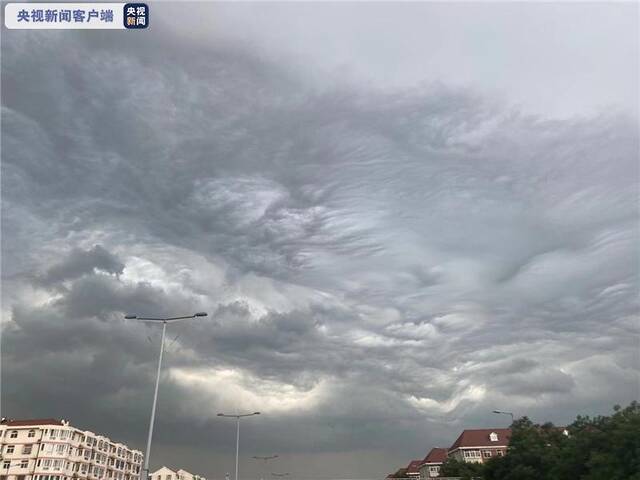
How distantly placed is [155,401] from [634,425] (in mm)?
31658

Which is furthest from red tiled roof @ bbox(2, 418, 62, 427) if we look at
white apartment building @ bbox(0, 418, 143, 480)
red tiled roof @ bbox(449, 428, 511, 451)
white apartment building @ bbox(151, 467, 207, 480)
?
red tiled roof @ bbox(449, 428, 511, 451)

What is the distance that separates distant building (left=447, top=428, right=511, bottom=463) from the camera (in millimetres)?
121812

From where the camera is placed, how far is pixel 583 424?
47562 millimetres

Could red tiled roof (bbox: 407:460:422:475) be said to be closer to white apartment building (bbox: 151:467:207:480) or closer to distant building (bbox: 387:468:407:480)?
distant building (bbox: 387:468:407:480)

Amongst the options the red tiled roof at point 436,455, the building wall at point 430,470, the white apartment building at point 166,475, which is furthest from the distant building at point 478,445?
the white apartment building at point 166,475

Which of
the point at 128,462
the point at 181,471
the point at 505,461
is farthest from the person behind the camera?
the point at 181,471

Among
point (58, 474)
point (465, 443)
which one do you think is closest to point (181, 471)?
point (58, 474)

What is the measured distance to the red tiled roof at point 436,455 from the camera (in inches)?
5575

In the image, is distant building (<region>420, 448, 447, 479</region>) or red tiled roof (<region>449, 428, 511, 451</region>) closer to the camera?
red tiled roof (<region>449, 428, 511, 451</region>)

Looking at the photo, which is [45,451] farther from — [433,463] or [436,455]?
[436,455]

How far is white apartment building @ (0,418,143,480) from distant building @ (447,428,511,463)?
7856cm

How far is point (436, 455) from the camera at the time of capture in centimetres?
14462

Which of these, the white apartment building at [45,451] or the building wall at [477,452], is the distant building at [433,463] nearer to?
the building wall at [477,452]

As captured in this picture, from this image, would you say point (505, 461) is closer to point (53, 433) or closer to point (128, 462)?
point (53, 433)
